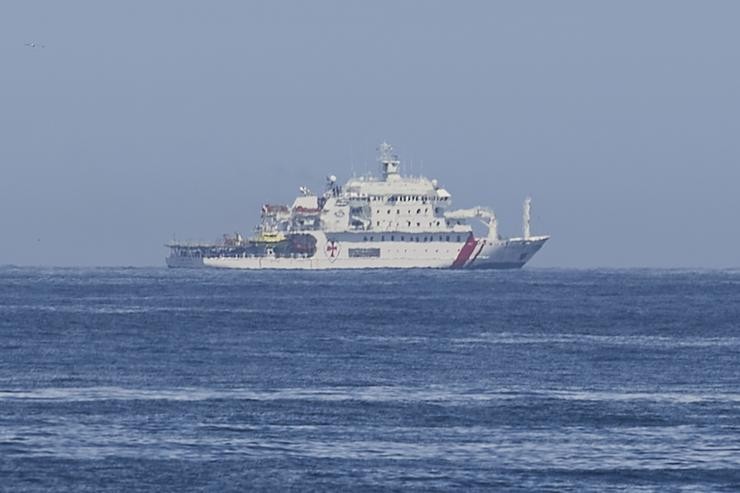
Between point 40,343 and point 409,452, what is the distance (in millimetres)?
28404

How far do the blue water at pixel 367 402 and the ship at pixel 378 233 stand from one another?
279 ft

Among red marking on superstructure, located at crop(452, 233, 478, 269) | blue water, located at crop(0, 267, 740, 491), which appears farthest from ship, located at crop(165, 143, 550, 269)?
blue water, located at crop(0, 267, 740, 491)

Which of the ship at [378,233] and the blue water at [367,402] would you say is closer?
the blue water at [367,402]

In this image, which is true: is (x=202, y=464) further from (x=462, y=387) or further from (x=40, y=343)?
(x=40, y=343)

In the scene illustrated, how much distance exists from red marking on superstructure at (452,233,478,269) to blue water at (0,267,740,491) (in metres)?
84.9

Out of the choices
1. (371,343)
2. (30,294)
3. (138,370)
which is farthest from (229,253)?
(138,370)

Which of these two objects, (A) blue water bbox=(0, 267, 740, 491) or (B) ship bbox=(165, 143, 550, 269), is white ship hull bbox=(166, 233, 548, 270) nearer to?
(B) ship bbox=(165, 143, 550, 269)

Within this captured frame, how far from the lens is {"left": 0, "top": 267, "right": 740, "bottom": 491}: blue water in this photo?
3042 centimetres

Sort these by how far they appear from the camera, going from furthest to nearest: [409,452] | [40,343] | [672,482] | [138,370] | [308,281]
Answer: [308,281] → [40,343] → [138,370] → [409,452] → [672,482]

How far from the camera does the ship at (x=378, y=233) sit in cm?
16525

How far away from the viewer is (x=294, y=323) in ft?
240

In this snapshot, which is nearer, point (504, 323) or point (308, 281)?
point (504, 323)

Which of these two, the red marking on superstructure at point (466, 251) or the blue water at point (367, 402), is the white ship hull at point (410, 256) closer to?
the red marking on superstructure at point (466, 251)

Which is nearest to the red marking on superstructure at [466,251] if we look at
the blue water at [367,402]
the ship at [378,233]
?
the ship at [378,233]
